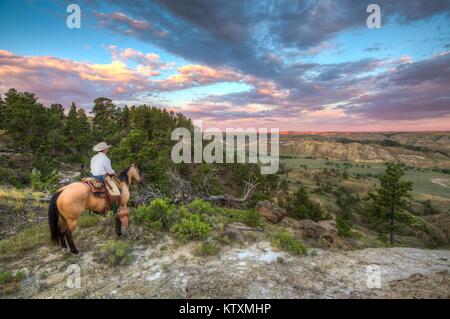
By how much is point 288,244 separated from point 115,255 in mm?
5645

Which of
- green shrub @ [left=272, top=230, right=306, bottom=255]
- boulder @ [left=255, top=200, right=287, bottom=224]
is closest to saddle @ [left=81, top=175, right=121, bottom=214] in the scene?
green shrub @ [left=272, top=230, right=306, bottom=255]

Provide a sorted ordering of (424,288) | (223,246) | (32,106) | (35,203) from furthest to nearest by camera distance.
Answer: (32,106) → (35,203) → (223,246) → (424,288)

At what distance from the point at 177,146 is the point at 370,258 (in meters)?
28.2

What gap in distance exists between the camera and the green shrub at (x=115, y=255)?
6.50 meters

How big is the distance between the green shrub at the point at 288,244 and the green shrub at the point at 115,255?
192 inches

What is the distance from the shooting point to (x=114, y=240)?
7.80 metres

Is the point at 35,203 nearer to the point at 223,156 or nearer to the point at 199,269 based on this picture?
the point at 199,269

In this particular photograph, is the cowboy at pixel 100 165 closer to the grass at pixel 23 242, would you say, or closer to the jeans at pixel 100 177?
the jeans at pixel 100 177

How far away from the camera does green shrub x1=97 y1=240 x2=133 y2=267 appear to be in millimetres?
6504

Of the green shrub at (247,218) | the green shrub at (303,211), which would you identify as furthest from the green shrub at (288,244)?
the green shrub at (303,211)

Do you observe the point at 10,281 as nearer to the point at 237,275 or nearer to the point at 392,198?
the point at 237,275

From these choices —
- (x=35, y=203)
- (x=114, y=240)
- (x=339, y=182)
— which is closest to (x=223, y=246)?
(x=114, y=240)

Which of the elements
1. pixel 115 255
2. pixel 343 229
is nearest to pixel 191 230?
pixel 115 255

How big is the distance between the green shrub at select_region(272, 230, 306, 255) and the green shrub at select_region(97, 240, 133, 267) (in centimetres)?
487
